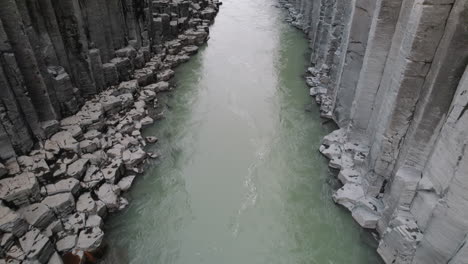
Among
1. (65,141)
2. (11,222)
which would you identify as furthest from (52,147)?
(11,222)

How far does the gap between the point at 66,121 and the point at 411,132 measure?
7.49 meters

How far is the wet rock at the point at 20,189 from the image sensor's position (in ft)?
17.5

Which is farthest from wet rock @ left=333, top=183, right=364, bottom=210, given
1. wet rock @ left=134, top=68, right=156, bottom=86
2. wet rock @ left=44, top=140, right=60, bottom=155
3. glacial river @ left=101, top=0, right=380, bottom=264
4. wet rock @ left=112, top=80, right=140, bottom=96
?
wet rock @ left=134, top=68, right=156, bottom=86

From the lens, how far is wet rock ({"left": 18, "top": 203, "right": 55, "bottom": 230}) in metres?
5.30

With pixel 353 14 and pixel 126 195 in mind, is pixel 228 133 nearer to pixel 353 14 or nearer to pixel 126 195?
pixel 126 195

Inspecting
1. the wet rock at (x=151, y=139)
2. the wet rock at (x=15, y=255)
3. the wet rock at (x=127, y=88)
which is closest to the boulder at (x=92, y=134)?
the wet rock at (x=151, y=139)

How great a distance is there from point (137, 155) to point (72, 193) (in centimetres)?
183

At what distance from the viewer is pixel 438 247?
4.43 metres

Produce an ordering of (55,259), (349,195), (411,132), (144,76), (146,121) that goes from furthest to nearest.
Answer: (144,76) → (146,121) → (349,195) → (411,132) → (55,259)

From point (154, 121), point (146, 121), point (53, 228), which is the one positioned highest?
point (53, 228)

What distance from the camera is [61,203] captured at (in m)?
5.70

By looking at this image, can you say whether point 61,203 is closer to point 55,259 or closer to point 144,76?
point 55,259

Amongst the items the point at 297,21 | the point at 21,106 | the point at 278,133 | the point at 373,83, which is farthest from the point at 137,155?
the point at 297,21

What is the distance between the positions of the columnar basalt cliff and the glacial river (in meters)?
0.73
